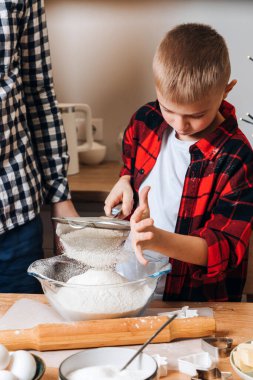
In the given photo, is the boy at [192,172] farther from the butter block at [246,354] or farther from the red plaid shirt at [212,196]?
the butter block at [246,354]

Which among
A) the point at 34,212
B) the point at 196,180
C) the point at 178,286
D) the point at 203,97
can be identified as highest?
the point at 203,97

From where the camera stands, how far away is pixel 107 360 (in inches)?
34.9

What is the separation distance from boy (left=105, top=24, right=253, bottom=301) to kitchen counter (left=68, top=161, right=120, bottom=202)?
41 centimetres

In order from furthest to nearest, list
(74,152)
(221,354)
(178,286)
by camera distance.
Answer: (74,152) < (178,286) < (221,354)

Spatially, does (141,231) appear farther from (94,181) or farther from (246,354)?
(94,181)

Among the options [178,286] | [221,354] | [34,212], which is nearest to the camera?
[221,354]

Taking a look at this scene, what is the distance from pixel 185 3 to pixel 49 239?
100 cm

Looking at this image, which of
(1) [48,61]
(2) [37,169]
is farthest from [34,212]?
(1) [48,61]

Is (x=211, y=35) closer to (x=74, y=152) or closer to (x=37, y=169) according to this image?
(x=37, y=169)

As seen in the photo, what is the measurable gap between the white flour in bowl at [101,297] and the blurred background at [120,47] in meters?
1.28

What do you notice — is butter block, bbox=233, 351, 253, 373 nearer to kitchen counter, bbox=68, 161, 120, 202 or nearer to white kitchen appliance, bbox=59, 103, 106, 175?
kitchen counter, bbox=68, 161, 120, 202

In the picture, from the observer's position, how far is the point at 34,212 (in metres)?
1.57

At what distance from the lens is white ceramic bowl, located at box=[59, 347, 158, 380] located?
85 centimetres

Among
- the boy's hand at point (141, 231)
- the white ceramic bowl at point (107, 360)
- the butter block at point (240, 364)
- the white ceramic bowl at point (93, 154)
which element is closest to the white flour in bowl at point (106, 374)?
the white ceramic bowl at point (107, 360)
